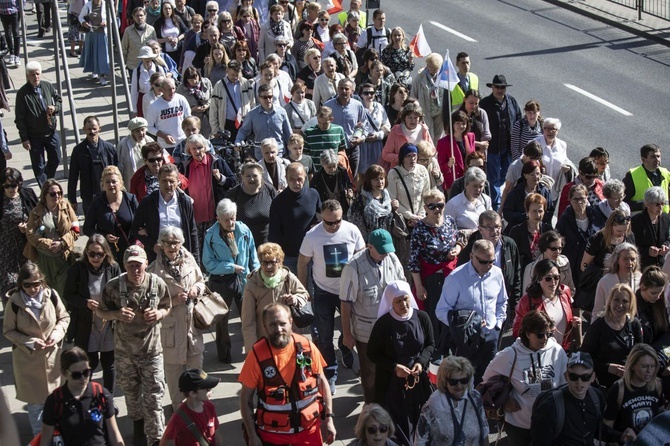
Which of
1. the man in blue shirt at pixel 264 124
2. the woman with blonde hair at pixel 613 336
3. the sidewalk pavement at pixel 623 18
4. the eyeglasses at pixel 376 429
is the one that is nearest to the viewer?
the eyeglasses at pixel 376 429

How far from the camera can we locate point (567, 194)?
12.9 meters

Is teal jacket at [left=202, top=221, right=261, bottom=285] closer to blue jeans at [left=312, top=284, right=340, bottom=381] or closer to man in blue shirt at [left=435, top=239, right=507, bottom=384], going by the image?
blue jeans at [left=312, top=284, right=340, bottom=381]

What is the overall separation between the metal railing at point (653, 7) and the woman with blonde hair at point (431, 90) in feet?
39.1

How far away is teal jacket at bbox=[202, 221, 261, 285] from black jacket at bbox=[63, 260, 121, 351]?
3.63ft

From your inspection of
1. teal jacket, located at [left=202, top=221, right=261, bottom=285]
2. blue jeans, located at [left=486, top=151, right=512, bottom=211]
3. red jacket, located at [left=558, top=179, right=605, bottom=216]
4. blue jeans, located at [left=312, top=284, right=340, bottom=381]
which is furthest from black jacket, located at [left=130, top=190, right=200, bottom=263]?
blue jeans, located at [left=486, top=151, right=512, bottom=211]

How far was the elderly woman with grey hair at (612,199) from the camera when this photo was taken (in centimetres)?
1195

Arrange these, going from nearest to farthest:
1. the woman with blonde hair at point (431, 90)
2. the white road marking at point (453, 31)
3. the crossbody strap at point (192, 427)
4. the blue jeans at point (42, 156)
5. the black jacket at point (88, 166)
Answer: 1. the crossbody strap at point (192, 427)
2. the black jacket at point (88, 166)
3. the blue jeans at point (42, 156)
4. the woman with blonde hair at point (431, 90)
5. the white road marking at point (453, 31)

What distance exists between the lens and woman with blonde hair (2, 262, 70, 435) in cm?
994

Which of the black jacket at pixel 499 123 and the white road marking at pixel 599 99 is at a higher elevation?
the black jacket at pixel 499 123

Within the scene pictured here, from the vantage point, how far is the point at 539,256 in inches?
460

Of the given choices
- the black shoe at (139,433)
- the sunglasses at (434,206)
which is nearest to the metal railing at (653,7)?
the sunglasses at (434,206)

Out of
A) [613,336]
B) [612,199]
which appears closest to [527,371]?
[613,336]

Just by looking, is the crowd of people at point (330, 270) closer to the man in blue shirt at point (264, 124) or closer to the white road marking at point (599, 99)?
the man in blue shirt at point (264, 124)

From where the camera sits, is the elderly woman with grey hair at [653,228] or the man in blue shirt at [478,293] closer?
the man in blue shirt at [478,293]
